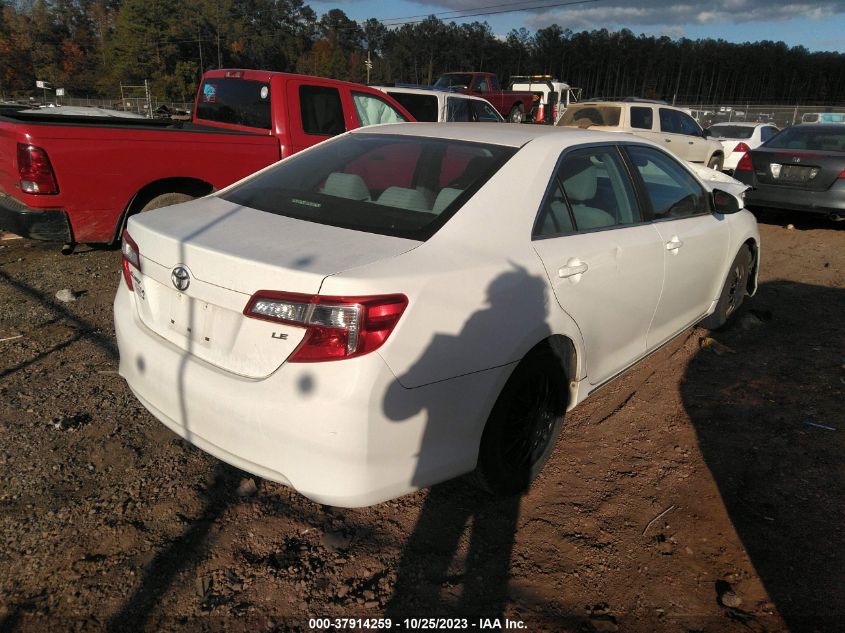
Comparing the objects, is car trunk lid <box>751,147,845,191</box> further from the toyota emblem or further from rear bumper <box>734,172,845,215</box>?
the toyota emblem

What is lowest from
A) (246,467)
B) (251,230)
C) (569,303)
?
(246,467)

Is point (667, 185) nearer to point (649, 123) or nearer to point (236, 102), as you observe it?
point (236, 102)

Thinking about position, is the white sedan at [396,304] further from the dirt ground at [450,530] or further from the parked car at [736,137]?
the parked car at [736,137]

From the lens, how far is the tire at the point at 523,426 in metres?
2.56

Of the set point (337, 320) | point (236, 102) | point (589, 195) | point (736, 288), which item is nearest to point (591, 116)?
point (236, 102)

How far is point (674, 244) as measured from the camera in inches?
142

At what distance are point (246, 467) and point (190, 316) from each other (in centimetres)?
60

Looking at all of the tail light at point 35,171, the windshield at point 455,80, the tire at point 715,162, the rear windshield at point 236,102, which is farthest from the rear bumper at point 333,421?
the windshield at point 455,80

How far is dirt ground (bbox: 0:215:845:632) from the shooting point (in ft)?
7.34

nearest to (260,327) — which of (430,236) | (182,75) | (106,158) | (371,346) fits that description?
(371,346)

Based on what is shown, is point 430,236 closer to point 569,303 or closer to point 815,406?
point 569,303

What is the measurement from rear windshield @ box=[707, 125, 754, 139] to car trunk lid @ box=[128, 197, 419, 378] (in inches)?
667

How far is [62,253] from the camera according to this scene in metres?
6.51

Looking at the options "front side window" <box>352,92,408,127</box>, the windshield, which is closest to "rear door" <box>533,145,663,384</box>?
"front side window" <box>352,92,408,127</box>
